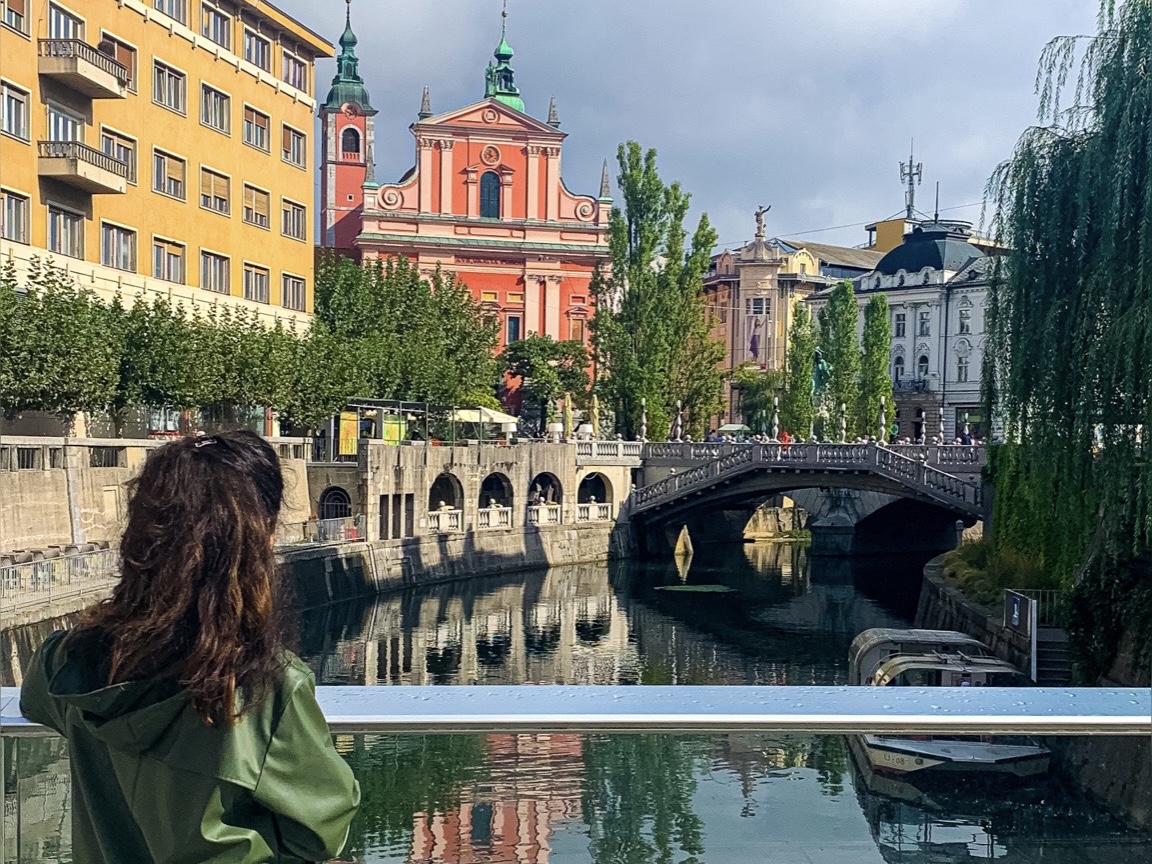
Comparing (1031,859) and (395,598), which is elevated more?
(1031,859)

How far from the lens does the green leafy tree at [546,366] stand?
28.5 m

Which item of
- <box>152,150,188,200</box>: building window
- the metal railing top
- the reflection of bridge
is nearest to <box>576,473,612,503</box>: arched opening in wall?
the reflection of bridge

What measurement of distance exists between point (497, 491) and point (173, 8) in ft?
44.0

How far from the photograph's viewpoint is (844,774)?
1744 mm

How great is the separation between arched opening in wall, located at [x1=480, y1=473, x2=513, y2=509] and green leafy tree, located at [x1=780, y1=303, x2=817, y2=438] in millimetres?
5668

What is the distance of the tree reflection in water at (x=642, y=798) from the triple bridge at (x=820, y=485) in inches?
726

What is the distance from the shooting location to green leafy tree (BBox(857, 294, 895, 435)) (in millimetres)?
14875

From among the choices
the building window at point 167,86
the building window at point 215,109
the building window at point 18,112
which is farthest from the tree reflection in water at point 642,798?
the building window at point 167,86

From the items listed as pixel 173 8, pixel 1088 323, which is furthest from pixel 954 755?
pixel 173 8

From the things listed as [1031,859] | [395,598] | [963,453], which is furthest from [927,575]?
[1031,859]

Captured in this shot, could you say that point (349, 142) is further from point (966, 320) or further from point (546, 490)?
point (966, 320)

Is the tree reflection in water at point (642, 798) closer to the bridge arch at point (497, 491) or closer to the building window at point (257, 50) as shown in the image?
the building window at point (257, 50)

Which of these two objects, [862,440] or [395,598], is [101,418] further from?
[862,440]

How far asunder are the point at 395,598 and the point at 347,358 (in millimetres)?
3651
